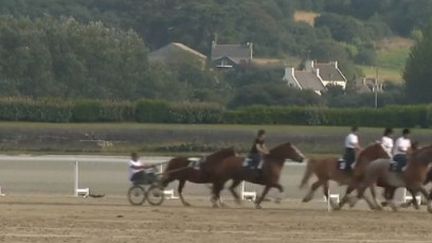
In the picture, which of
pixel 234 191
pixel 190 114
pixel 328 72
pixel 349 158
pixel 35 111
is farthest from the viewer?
pixel 328 72

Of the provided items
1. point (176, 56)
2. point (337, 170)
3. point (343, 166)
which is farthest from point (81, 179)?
point (176, 56)

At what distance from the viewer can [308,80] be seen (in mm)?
100312

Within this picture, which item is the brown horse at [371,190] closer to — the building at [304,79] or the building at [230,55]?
the building at [304,79]

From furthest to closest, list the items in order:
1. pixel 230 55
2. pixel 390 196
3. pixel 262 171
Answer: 1. pixel 230 55
2. pixel 262 171
3. pixel 390 196

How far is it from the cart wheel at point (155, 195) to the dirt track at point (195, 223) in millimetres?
301

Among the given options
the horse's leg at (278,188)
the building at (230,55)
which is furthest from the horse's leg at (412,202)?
the building at (230,55)

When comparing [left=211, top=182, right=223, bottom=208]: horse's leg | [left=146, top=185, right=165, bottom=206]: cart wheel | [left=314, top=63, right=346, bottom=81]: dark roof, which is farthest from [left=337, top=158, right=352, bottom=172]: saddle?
[left=314, top=63, right=346, bottom=81]: dark roof

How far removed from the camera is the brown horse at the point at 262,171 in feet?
88.0

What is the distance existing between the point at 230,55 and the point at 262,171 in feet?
307

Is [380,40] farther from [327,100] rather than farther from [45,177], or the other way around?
[45,177]

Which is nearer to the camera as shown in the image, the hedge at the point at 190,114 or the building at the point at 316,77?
the hedge at the point at 190,114

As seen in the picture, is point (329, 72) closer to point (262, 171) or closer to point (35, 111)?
Answer: point (35, 111)

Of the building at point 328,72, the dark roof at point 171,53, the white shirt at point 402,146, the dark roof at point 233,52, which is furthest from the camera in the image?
the dark roof at point 233,52

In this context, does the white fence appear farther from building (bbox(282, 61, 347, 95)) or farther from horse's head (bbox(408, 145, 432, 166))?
building (bbox(282, 61, 347, 95))
